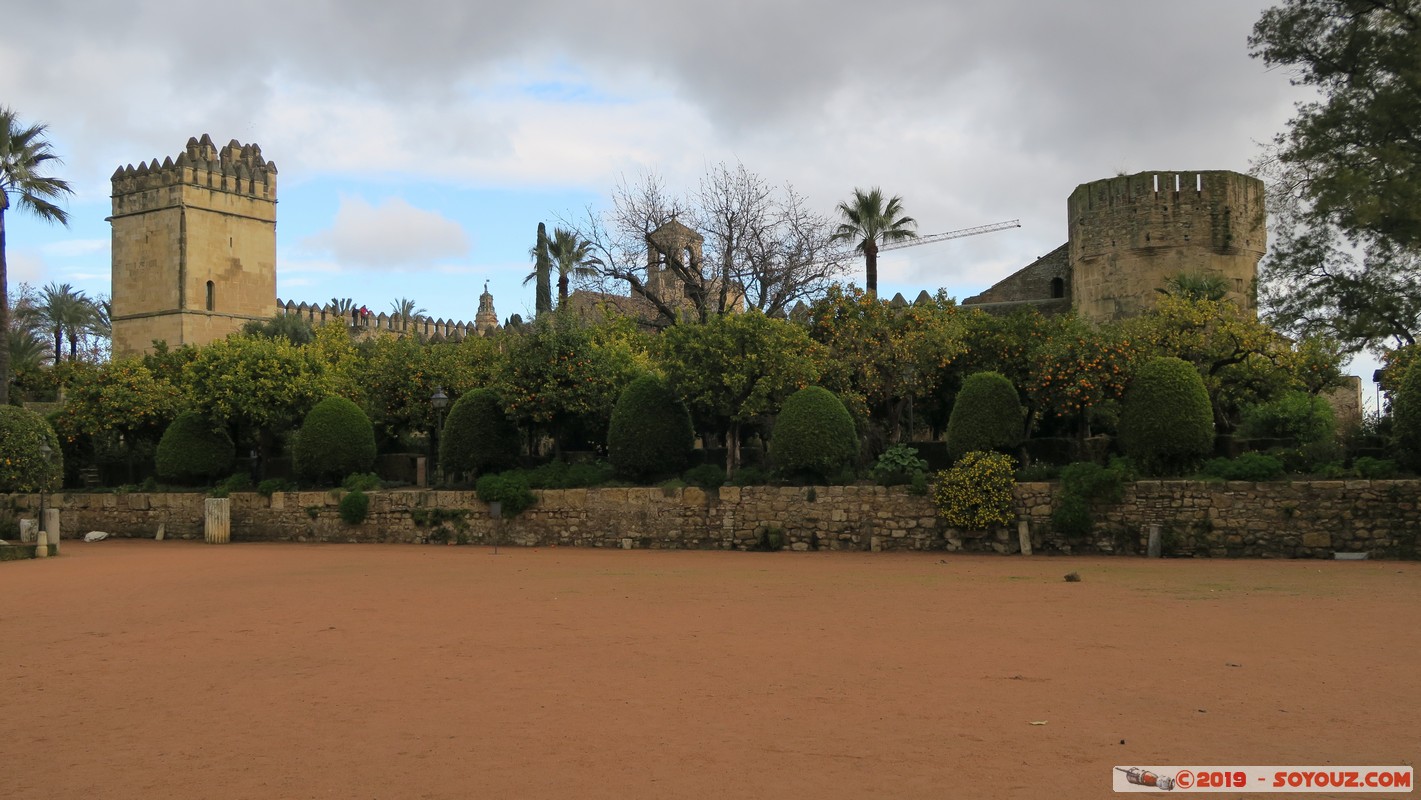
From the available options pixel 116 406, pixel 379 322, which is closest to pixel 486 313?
pixel 379 322

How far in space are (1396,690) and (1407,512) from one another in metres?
10.9

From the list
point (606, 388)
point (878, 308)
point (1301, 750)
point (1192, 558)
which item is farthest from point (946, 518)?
point (1301, 750)

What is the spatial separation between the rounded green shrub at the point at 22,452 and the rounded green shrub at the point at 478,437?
27.2ft

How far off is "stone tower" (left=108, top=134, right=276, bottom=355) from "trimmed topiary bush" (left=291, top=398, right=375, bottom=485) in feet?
82.0

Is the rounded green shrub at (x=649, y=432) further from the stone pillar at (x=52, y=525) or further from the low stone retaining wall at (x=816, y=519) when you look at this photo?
the stone pillar at (x=52, y=525)

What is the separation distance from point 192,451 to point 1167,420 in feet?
74.4

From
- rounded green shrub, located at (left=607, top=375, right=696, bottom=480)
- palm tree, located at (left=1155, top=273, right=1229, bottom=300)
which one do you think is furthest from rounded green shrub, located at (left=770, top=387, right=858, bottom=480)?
palm tree, located at (left=1155, top=273, right=1229, bottom=300)

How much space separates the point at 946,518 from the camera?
1973 centimetres

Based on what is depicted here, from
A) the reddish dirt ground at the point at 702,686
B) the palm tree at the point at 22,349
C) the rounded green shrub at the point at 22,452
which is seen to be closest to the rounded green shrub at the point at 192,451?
the rounded green shrub at the point at 22,452

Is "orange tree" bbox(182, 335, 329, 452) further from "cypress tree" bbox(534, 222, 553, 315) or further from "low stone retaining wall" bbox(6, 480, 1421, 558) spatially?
"cypress tree" bbox(534, 222, 553, 315)

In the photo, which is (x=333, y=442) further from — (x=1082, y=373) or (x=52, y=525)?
(x=1082, y=373)

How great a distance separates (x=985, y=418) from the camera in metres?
20.5

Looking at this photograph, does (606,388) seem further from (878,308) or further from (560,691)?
(560,691)

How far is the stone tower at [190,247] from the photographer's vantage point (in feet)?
162
